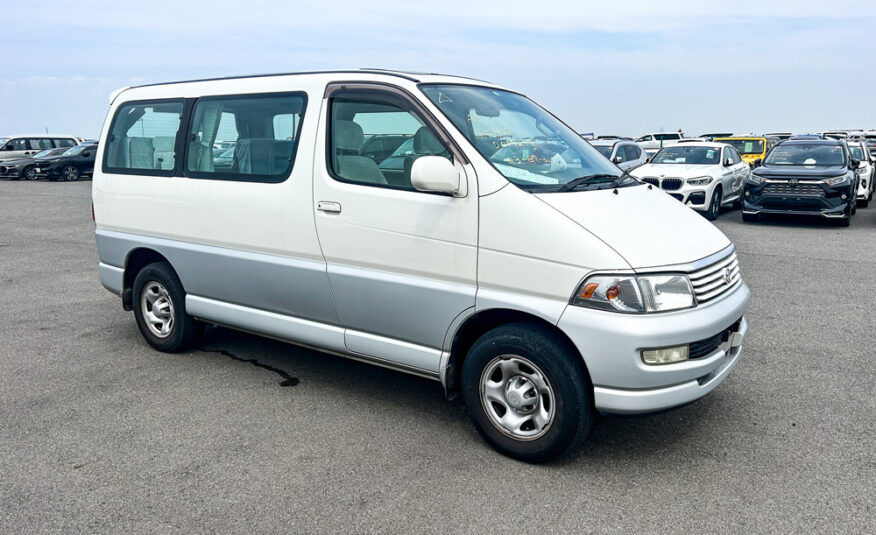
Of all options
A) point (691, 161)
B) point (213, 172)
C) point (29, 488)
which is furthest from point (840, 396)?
point (691, 161)

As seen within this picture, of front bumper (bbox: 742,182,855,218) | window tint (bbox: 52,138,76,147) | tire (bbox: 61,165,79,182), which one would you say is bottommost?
tire (bbox: 61,165,79,182)

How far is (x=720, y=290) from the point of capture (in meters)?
3.79

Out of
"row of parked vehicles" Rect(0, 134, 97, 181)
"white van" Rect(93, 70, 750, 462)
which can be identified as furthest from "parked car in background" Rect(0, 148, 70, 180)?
"white van" Rect(93, 70, 750, 462)

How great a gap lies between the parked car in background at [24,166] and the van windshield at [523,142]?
29638 mm

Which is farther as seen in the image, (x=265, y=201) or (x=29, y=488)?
(x=265, y=201)

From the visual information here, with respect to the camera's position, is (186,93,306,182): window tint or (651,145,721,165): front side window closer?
(186,93,306,182): window tint

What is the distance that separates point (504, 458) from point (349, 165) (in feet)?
6.36

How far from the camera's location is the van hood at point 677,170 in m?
14.6

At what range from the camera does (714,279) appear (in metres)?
3.75

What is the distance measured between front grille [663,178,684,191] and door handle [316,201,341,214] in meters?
11.7

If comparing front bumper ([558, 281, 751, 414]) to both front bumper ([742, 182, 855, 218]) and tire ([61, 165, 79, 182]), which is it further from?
tire ([61, 165, 79, 182])

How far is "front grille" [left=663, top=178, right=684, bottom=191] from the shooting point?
14.5 metres

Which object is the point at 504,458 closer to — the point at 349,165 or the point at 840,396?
the point at 349,165

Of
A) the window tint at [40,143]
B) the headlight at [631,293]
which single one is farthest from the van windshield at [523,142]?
the window tint at [40,143]
